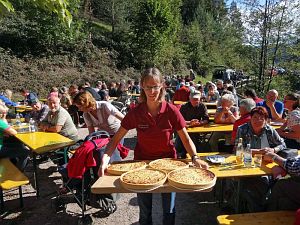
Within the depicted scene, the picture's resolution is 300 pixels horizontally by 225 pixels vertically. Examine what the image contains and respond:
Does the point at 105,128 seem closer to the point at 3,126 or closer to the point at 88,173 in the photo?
the point at 88,173

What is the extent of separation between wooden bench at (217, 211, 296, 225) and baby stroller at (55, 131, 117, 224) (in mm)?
1512

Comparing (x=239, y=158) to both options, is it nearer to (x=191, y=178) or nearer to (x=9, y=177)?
(x=191, y=178)

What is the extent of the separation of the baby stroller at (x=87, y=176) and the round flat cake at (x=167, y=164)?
39.6 inches

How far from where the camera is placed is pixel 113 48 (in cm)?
2306

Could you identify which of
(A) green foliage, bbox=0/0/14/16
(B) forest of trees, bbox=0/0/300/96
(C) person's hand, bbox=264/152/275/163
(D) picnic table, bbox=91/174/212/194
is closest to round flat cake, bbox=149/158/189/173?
(D) picnic table, bbox=91/174/212/194

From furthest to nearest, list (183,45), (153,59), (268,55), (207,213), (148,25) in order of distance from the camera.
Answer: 1. (183,45)
2. (153,59)
3. (148,25)
4. (268,55)
5. (207,213)

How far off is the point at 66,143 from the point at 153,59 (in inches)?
775

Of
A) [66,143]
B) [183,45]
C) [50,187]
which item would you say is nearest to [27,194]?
[50,187]

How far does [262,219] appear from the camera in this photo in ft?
8.63

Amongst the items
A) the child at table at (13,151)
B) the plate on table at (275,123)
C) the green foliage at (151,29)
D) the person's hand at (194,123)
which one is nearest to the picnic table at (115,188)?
the child at table at (13,151)

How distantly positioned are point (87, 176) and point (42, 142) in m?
1.30

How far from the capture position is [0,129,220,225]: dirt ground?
3863mm

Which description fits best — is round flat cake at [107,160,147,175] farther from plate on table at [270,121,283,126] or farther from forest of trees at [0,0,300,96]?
forest of trees at [0,0,300,96]

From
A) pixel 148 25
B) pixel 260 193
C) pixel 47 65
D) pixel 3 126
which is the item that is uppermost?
pixel 148 25
